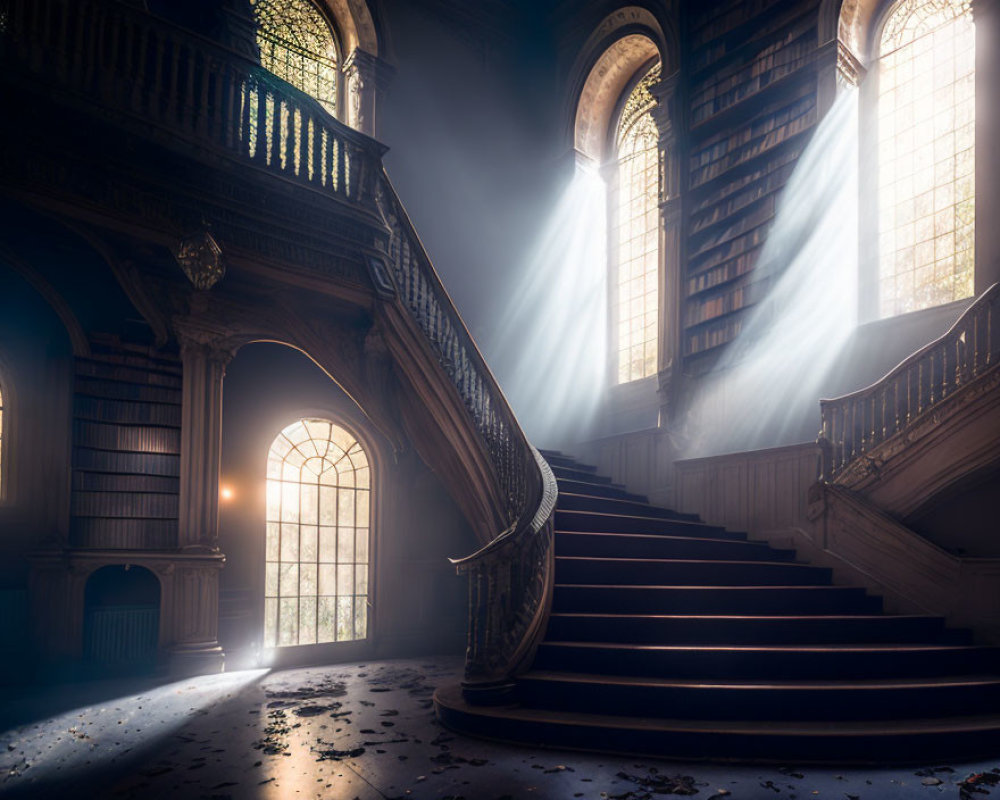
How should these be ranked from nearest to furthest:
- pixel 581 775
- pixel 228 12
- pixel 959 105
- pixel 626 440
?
pixel 581 775, pixel 959 105, pixel 228 12, pixel 626 440

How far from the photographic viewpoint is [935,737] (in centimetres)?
352

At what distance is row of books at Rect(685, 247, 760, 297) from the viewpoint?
25.4ft

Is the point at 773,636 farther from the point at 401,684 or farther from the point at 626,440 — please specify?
the point at 626,440

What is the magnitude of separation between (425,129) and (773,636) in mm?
6820

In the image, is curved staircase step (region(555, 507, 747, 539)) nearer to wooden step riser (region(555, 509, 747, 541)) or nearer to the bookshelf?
wooden step riser (region(555, 509, 747, 541))

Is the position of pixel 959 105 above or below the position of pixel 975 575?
above

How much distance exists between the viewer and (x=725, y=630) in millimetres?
4496

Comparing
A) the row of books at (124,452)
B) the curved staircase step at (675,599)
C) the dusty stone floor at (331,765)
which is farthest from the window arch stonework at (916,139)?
the row of books at (124,452)

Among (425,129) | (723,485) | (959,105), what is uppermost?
(425,129)

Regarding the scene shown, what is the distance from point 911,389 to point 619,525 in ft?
7.41

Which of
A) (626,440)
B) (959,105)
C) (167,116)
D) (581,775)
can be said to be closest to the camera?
(581,775)

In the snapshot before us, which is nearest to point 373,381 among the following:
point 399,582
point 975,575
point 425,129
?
point 399,582

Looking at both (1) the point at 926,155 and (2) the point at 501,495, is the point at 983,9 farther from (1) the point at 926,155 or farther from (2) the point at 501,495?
(2) the point at 501,495

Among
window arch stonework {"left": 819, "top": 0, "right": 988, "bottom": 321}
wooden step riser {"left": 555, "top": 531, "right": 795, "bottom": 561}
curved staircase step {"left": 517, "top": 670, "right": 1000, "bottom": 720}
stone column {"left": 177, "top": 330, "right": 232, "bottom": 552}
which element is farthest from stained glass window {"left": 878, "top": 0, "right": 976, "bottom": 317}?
stone column {"left": 177, "top": 330, "right": 232, "bottom": 552}
